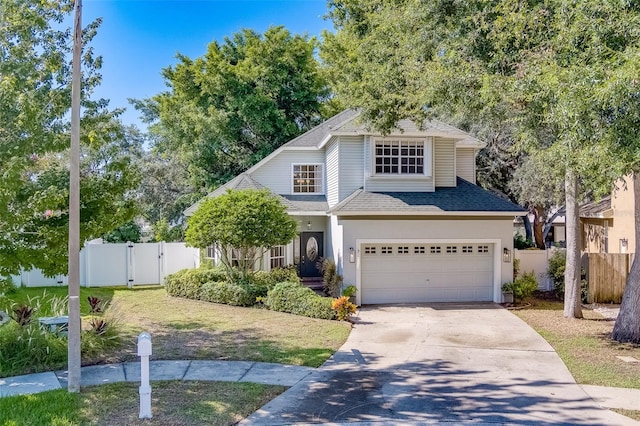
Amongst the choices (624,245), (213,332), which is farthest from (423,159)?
(213,332)

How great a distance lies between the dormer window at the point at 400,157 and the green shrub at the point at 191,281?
22.4ft

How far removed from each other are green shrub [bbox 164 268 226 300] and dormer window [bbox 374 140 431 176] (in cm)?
684

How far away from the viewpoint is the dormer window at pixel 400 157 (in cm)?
1633

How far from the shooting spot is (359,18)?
16.4 m

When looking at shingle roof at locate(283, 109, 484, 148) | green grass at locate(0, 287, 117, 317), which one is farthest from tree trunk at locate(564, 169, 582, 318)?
green grass at locate(0, 287, 117, 317)

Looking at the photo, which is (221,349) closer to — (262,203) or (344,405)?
(344,405)

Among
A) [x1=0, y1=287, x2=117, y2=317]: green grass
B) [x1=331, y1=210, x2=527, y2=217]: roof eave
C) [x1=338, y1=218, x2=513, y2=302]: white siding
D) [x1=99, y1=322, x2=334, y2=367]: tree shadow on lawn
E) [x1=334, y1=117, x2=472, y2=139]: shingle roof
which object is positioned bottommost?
[x1=99, y1=322, x2=334, y2=367]: tree shadow on lawn

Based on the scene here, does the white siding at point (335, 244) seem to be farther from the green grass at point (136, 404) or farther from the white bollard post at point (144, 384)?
the white bollard post at point (144, 384)

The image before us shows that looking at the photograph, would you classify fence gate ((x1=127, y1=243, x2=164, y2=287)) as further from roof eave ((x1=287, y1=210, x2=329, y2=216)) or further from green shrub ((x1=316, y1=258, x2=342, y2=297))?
green shrub ((x1=316, y1=258, x2=342, y2=297))

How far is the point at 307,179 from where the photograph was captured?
1972 cm

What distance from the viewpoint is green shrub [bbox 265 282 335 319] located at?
1275cm

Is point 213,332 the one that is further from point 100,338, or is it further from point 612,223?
point 612,223

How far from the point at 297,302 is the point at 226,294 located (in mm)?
2869

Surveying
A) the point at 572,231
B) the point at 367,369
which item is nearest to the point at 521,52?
the point at 572,231
